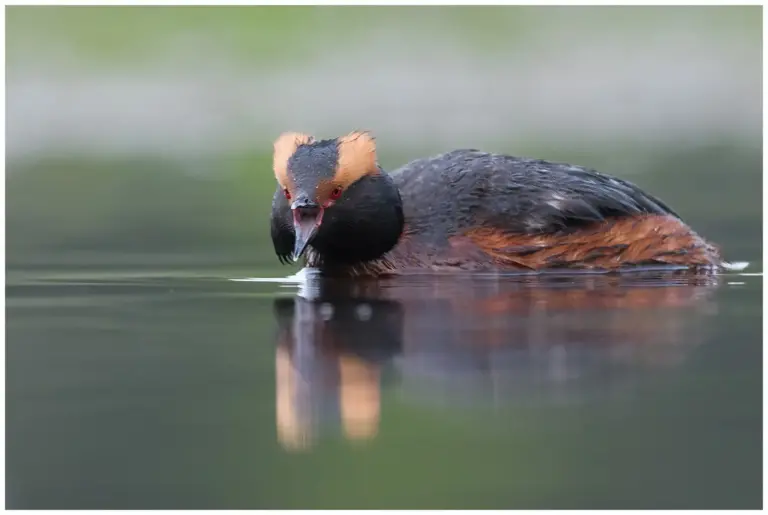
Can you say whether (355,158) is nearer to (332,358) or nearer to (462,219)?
(462,219)

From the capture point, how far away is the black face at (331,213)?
10508 millimetres

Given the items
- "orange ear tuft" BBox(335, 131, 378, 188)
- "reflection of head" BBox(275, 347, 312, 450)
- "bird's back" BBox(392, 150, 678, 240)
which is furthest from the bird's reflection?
"orange ear tuft" BBox(335, 131, 378, 188)

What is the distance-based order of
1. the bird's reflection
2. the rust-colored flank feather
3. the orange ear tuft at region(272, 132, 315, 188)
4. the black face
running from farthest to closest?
the rust-colored flank feather → the orange ear tuft at region(272, 132, 315, 188) → the black face → the bird's reflection

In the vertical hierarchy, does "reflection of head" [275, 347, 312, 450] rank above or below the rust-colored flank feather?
below

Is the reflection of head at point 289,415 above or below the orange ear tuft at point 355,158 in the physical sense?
below

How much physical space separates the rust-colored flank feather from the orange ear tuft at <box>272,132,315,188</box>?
4.56 ft

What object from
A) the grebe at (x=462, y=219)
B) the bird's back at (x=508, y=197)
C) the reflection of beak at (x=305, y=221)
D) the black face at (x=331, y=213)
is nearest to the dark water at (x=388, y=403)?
the reflection of beak at (x=305, y=221)

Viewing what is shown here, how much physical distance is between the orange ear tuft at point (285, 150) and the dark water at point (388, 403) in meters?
1.47

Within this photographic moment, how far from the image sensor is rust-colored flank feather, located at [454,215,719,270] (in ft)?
36.2

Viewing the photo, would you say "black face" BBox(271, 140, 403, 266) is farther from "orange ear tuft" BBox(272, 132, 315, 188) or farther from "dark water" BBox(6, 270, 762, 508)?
"dark water" BBox(6, 270, 762, 508)

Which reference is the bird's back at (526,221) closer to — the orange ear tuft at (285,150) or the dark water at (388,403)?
the orange ear tuft at (285,150)

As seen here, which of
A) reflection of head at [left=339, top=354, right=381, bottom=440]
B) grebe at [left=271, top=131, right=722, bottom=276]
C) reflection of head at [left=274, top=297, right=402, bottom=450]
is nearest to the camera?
reflection of head at [left=339, top=354, right=381, bottom=440]

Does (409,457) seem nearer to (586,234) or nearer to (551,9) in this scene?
(586,234)

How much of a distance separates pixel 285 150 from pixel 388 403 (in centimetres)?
460
